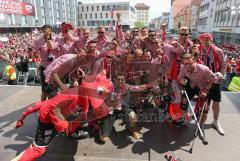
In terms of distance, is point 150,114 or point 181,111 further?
point 150,114

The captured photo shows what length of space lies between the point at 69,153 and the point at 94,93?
1.31 meters

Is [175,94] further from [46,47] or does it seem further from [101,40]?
[46,47]

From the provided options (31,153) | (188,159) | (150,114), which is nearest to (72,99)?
(31,153)

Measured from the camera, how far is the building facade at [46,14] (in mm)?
42000

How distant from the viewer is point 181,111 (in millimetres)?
4160

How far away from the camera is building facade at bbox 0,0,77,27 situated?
138 feet

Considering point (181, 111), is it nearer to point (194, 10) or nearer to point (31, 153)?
point (31, 153)

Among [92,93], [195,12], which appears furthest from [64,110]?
[195,12]

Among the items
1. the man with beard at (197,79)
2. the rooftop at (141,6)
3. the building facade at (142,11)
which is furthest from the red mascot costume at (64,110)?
the rooftop at (141,6)

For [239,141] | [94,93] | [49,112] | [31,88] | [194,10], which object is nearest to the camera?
[49,112]

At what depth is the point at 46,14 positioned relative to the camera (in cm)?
5688

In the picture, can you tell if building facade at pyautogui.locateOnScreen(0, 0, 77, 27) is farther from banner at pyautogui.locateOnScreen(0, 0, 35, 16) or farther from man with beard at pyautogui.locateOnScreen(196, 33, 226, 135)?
man with beard at pyautogui.locateOnScreen(196, 33, 226, 135)

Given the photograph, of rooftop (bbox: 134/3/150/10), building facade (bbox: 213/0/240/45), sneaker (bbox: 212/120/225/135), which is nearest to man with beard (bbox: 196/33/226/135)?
sneaker (bbox: 212/120/225/135)

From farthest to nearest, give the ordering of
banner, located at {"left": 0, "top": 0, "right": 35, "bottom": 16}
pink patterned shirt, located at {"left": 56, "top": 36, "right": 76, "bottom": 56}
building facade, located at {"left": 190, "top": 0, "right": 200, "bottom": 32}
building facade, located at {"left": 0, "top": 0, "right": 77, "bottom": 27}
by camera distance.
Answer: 1. building facade, located at {"left": 190, "top": 0, "right": 200, "bottom": 32}
2. building facade, located at {"left": 0, "top": 0, "right": 77, "bottom": 27}
3. banner, located at {"left": 0, "top": 0, "right": 35, "bottom": 16}
4. pink patterned shirt, located at {"left": 56, "top": 36, "right": 76, "bottom": 56}
